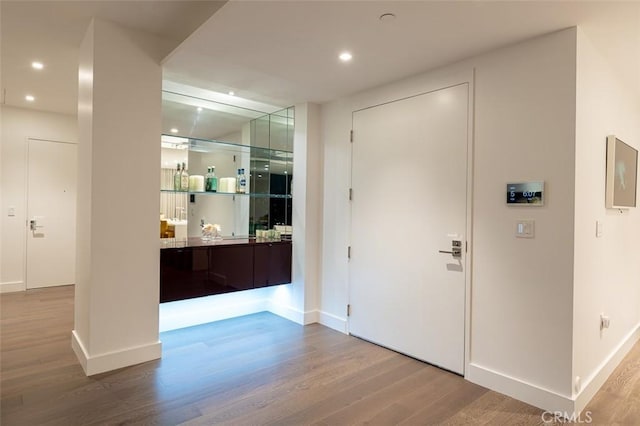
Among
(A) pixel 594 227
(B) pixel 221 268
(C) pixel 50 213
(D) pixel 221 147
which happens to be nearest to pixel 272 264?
(B) pixel 221 268

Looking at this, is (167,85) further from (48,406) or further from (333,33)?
(48,406)

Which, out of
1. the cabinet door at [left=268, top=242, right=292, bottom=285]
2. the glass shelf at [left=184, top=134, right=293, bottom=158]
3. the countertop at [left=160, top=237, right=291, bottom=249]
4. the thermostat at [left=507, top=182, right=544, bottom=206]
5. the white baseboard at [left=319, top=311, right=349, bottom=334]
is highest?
the glass shelf at [left=184, top=134, right=293, bottom=158]

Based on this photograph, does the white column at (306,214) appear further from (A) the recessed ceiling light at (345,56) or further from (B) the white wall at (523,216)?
(B) the white wall at (523,216)

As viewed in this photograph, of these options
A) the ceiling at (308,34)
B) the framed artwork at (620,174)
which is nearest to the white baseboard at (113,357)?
the ceiling at (308,34)

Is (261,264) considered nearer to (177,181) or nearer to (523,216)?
(177,181)

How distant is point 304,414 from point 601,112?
299 cm

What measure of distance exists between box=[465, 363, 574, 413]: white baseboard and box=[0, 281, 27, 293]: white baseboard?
6.08m

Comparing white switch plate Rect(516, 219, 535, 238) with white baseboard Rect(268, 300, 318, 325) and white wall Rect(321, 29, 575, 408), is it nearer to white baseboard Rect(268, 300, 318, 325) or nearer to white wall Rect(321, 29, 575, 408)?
white wall Rect(321, 29, 575, 408)

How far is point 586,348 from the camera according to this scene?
96.2 inches

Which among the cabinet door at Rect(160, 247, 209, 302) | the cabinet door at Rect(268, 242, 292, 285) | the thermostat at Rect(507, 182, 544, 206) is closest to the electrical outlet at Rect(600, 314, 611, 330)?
the thermostat at Rect(507, 182, 544, 206)

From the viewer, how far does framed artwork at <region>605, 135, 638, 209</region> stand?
8.75ft

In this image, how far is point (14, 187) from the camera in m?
5.21

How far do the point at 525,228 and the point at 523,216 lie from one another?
0.08m

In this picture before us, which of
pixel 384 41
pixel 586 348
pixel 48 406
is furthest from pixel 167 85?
pixel 586 348
